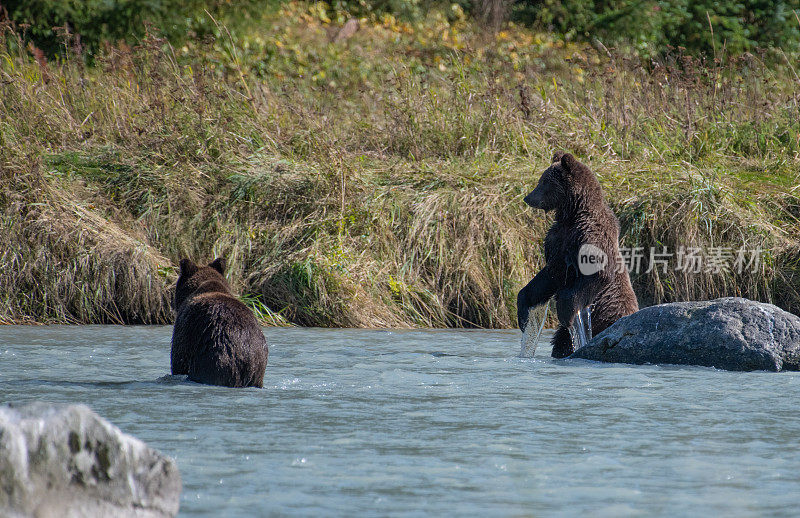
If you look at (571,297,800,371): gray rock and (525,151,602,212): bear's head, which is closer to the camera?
(571,297,800,371): gray rock

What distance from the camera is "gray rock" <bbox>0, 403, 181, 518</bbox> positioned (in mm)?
3146

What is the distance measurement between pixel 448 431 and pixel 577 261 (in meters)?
3.35

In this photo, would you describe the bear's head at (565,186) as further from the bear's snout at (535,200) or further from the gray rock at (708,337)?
the gray rock at (708,337)

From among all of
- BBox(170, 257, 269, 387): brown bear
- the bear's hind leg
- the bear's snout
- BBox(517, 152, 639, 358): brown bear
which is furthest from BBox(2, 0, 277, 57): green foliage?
BBox(170, 257, 269, 387): brown bear

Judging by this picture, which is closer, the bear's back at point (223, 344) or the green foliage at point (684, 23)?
the bear's back at point (223, 344)

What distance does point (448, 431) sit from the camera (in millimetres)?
4918

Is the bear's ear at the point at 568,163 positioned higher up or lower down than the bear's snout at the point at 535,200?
higher up

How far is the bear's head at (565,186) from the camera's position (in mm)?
8086

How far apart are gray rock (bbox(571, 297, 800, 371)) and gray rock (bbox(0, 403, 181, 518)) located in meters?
4.75

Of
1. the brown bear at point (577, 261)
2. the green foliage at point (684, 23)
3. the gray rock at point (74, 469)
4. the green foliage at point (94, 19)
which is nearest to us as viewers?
the gray rock at point (74, 469)

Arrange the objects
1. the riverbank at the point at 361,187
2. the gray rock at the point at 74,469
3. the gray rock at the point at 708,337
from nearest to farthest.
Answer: the gray rock at the point at 74,469
the gray rock at the point at 708,337
the riverbank at the point at 361,187

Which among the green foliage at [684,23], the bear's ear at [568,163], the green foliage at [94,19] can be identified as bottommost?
the bear's ear at [568,163]

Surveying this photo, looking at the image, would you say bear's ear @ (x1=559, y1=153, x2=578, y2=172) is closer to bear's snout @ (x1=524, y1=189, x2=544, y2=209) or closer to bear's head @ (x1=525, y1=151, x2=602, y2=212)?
bear's head @ (x1=525, y1=151, x2=602, y2=212)

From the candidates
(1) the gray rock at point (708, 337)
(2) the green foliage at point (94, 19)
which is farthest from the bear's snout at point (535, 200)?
(2) the green foliage at point (94, 19)
